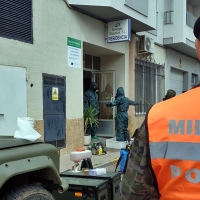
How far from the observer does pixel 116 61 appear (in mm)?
11188

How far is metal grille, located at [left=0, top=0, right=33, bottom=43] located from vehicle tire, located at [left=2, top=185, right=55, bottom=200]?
475 cm

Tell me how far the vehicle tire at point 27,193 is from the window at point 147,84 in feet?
31.3

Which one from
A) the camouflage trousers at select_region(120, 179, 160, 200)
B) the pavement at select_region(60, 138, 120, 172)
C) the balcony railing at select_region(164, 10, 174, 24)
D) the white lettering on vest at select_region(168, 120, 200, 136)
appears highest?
the balcony railing at select_region(164, 10, 174, 24)

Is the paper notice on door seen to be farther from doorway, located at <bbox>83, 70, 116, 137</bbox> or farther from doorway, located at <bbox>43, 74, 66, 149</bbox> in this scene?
doorway, located at <bbox>83, 70, 116, 137</bbox>

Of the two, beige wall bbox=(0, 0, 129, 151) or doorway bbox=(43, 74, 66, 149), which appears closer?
beige wall bbox=(0, 0, 129, 151)

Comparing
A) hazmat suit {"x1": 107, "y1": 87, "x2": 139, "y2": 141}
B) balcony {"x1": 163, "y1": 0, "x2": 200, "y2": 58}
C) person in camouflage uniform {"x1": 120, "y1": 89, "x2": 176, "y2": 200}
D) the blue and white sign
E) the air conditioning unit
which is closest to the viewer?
person in camouflage uniform {"x1": 120, "y1": 89, "x2": 176, "y2": 200}

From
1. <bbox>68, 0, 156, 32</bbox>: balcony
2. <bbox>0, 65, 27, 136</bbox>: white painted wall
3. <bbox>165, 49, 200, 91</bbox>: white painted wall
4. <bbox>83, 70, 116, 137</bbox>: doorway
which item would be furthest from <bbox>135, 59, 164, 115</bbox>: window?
<bbox>0, 65, 27, 136</bbox>: white painted wall

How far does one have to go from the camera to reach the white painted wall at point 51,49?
699 cm

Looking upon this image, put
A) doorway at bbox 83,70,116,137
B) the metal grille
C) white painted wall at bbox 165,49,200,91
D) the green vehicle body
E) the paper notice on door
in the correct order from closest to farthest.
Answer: the green vehicle body, the metal grille, the paper notice on door, doorway at bbox 83,70,116,137, white painted wall at bbox 165,49,200,91

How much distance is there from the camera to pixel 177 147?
1.11 m

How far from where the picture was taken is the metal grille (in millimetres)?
6672

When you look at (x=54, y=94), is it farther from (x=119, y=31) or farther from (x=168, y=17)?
(x=168, y=17)

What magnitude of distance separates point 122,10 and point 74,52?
2.04m

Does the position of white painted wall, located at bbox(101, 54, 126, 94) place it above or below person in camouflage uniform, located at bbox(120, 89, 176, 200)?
above
